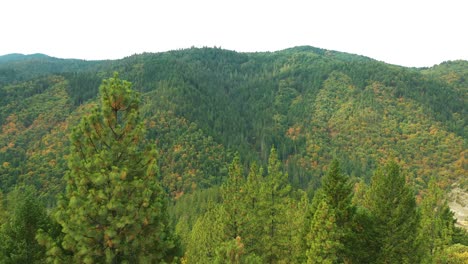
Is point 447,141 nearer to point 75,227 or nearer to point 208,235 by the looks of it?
point 208,235

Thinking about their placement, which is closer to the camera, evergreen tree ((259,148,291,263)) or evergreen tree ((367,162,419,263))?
evergreen tree ((367,162,419,263))

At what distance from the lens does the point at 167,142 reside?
522ft

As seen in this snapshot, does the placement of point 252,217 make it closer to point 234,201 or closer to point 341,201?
point 234,201

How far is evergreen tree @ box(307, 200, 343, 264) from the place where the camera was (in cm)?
1998

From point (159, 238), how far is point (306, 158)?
590ft

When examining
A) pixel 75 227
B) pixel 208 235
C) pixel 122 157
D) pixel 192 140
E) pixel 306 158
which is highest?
pixel 122 157

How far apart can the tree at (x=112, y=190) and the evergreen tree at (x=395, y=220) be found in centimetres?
1667

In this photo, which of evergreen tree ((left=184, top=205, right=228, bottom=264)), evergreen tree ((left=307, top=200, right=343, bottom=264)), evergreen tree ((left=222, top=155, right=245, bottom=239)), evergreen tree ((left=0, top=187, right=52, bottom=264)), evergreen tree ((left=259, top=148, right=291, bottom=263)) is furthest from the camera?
evergreen tree ((left=259, top=148, right=291, bottom=263))

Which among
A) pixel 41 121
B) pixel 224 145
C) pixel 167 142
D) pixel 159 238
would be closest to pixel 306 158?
pixel 224 145

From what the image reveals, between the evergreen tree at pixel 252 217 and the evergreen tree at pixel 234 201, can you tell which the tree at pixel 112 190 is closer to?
the evergreen tree at pixel 234 201

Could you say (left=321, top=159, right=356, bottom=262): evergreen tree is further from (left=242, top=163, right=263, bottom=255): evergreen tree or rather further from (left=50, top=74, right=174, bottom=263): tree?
(left=50, top=74, right=174, bottom=263): tree

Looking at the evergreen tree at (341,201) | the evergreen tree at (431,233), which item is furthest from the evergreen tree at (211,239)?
the evergreen tree at (431,233)

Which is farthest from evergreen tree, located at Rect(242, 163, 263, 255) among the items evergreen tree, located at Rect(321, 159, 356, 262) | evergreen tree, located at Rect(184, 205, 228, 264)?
evergreen tree, located at Rect(321, 159, 356, 262)

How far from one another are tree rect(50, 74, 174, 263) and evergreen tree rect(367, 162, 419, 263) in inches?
656
